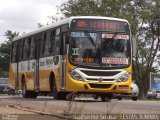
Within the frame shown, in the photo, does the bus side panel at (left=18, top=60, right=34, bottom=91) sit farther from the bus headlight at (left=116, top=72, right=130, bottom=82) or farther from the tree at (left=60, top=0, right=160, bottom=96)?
the tree at (left=60, top=0, right=160, bottom=96)

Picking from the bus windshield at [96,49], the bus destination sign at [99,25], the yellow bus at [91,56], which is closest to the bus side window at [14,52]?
the yellow bus at [91,56]

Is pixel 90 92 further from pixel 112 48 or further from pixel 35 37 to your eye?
pixel 35 37

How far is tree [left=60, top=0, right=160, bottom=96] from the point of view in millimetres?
54125

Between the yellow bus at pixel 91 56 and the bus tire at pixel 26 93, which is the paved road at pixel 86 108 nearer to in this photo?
the yellow bus at pixel 91 56

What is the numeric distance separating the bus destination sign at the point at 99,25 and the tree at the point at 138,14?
28939 mm

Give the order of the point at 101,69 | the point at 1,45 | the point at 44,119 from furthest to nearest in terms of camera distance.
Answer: the point at 1,45
the point at 101,69
the point at 44,119

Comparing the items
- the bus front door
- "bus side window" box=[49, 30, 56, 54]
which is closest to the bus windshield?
"bus side window" box=[49, 30, 56, 54]

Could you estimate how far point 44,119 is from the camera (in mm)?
12797

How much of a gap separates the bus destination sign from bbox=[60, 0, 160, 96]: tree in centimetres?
2894

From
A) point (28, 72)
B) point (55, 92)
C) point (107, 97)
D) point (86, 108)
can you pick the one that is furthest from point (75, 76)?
point (28, 72)

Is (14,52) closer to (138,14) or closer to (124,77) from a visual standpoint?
(124,77)

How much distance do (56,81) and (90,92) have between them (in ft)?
6.31

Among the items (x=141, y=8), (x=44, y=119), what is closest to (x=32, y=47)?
(x=44, y=119)

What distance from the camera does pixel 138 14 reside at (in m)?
54.6
